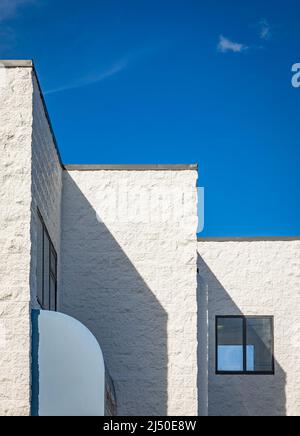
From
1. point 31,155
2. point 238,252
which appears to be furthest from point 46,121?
point 238,252

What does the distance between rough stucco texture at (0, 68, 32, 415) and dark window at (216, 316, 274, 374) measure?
39.1 ft

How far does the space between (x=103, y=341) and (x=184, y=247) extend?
2.40 m

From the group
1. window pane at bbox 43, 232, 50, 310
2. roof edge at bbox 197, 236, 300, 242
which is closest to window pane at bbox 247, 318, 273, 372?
roof edge at bbox 197, 236, 300, 242

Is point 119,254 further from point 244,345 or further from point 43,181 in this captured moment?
point 244,345

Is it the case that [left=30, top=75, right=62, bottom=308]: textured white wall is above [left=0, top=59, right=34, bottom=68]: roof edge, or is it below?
below

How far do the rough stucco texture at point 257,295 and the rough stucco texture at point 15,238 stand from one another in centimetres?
1124

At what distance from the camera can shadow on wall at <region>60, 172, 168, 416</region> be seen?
1786 centimetres

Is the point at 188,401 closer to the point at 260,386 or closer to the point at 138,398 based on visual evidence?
the point at 138,398

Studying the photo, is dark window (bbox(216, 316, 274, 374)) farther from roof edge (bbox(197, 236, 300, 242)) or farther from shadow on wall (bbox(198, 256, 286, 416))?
roof edge (bbox(197, 236, 300, 242))

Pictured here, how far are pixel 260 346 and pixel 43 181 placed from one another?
35.4ft

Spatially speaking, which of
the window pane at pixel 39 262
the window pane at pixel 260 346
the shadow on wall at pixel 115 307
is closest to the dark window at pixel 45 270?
Answer: the window pane at pixel 39 262

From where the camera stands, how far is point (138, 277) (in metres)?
18.2

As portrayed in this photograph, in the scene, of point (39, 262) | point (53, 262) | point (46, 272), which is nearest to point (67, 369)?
point (39, 262)

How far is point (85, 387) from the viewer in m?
12.8
